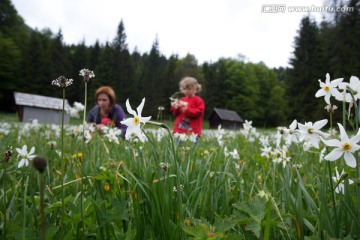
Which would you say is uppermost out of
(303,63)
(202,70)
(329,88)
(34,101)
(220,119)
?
(202,70)

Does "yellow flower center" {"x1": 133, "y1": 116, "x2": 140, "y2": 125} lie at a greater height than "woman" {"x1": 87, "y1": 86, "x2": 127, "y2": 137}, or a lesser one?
lesser

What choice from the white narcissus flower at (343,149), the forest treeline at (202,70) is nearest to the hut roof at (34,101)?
the forest treeline at (202,70)

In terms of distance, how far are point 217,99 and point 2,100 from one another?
44064 millimetres

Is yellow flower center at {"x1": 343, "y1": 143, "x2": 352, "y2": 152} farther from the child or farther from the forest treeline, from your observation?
the forest treeline

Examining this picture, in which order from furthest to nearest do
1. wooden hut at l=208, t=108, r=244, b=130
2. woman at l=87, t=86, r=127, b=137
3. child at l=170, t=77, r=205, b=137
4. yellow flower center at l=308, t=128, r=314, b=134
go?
1. wooden hut at l=208, t=108, r=244, b=130
2. child at l=170, t=77, r=205, b=137
3. woman at l=87, t=86, r=127, b=137
4. yellow flower center at l=308, t=128, r=314, b=134

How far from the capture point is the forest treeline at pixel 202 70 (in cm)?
3669

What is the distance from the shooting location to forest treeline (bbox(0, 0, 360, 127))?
36688 millimetres

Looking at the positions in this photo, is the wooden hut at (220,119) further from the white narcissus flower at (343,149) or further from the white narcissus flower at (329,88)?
the white narcissus flower at (343,149)

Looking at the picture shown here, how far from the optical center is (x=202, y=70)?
81.5 metres

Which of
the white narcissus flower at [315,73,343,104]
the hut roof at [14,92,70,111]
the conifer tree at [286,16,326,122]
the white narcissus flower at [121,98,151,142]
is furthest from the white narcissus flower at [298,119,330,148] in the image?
the conifer tree at [286,16,326,122]

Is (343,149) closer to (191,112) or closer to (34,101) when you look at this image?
(191,112)

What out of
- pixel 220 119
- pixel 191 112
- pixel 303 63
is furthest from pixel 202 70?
pixel 191 112

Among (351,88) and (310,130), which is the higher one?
(351,88)

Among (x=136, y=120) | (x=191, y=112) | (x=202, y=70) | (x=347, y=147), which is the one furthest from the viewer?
(x=202, y=70)
